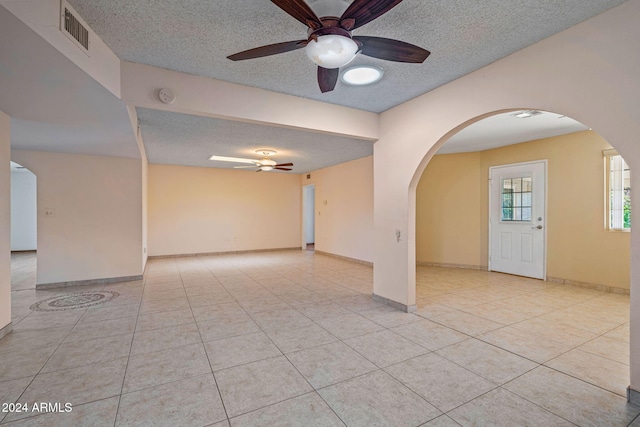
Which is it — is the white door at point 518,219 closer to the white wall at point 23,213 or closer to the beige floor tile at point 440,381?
the beige floor tile at point 440,381

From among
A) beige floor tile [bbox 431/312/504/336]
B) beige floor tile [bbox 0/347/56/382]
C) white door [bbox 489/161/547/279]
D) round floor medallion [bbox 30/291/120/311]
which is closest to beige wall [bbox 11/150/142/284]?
round floor medallion [bbox 30/291/120/311]

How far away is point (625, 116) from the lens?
1863 millimetres

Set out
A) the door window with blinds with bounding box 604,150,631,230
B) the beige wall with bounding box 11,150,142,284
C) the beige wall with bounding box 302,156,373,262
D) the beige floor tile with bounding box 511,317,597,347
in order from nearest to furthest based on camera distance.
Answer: the beige floor tile with bounding box 511,317,597,347, the door window with blinds with bounding box 604,150,631,230, the beige wall with bounding box 11,150,142,284, the beige wall with bounding box 302,156,373,262

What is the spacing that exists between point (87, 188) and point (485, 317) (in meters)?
6.34

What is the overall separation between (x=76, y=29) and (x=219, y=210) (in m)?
6.70

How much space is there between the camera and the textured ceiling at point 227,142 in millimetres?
4180

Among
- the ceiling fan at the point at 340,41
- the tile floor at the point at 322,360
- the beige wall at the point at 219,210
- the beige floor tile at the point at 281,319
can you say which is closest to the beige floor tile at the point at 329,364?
the tile floor at the point at 322,360

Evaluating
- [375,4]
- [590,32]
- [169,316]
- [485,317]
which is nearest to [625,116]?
[590,32]

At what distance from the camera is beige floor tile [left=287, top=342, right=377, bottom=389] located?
218 centimetres

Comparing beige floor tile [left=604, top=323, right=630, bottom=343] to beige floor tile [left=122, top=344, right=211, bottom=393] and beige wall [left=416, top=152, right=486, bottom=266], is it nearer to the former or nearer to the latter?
beige wall [left=416, top=152, right=486, bottom=266]

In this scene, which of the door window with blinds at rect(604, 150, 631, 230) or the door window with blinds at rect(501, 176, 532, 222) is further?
the door window with blinds at rect(501, 176, 532, 222)

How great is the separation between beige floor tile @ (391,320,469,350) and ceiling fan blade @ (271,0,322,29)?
9.00ft

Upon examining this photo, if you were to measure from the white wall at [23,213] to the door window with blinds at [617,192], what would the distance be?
13.9 m

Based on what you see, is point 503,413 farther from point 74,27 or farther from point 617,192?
point 617,192
